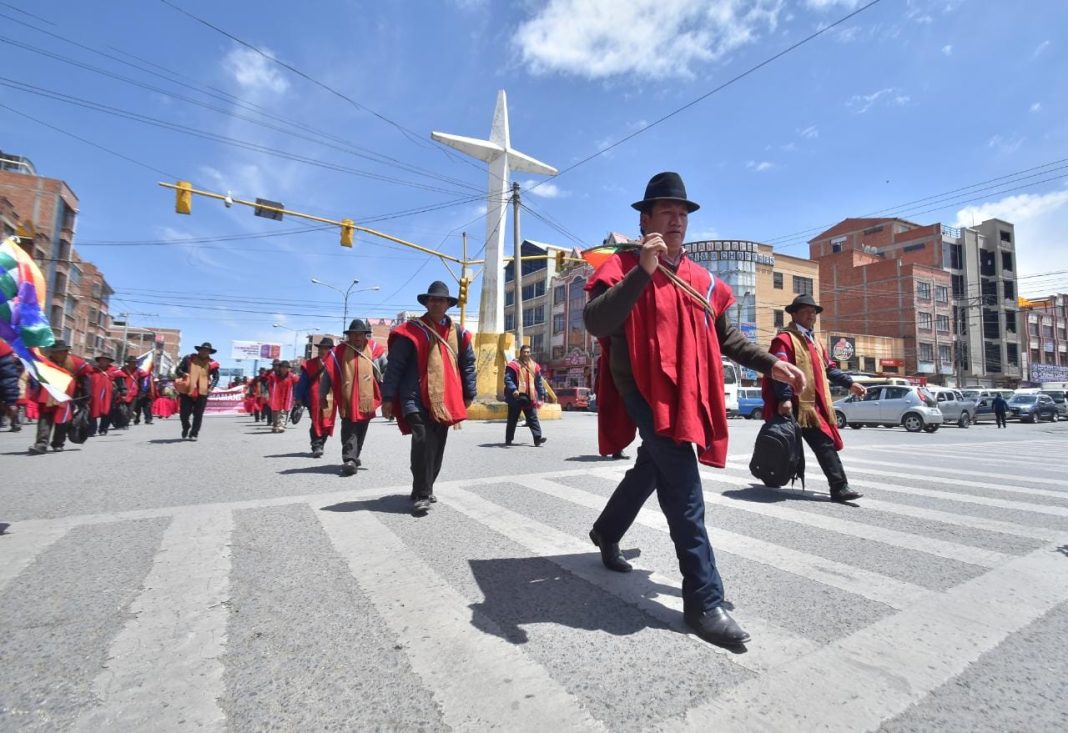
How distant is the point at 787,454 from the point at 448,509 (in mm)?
2941

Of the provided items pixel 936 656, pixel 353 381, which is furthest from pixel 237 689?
pixel 353 381

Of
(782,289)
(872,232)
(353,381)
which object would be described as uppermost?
(872,232)

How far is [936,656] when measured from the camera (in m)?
1.91

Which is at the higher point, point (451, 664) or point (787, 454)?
point (787, 454)

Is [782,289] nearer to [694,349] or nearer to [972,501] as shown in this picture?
[972,501]

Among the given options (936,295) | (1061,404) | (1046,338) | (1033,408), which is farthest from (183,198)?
(1046,338)

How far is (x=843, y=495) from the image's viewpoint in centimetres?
467

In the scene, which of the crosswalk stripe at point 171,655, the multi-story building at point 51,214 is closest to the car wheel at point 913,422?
the crosswalk stripe at point 171,655

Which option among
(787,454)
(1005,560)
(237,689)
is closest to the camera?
(237,689)

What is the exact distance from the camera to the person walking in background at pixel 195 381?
10188 mm

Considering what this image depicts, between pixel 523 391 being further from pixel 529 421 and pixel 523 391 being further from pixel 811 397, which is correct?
pixel 811 397

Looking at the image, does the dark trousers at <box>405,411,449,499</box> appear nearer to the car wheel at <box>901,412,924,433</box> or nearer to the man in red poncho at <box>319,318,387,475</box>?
the man in red poncho at <box>319,318,387,475</box>

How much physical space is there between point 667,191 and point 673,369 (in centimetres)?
82

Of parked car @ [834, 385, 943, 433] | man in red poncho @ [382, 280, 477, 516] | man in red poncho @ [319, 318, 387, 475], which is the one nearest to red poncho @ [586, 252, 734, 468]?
man in red poncho @ [382, 280, 477, 516]
